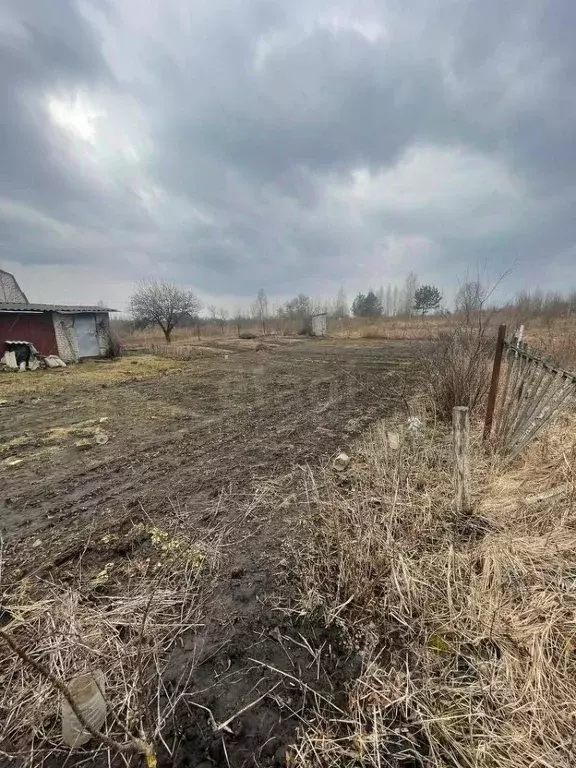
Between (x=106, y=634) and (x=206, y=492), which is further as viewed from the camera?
(x=206, y=492)

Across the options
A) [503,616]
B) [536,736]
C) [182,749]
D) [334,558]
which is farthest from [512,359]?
[182,749]

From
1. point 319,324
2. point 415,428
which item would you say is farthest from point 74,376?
point 319,324

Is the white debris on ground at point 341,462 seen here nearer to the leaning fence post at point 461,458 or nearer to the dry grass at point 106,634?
the leaning fence post at point 461,458

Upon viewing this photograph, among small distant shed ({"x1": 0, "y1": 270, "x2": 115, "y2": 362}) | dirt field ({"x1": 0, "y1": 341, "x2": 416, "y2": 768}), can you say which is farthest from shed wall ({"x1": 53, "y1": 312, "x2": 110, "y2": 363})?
dirt field ({"x1": 0, "y1": 341, "x2": 416, "y2": 768})

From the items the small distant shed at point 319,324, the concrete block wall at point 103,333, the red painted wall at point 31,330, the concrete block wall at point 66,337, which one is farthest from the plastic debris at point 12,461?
the small distant shed at point 319,324

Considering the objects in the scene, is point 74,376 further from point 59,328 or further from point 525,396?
point 525,396

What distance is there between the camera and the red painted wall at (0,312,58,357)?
14.1m

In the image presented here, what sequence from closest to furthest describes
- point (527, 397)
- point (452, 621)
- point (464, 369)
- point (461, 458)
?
point (452, 621) < point (461, 458) < point (527, 397) < point (464, 369)

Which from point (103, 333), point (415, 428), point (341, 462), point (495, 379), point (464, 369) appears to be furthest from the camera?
point (103, 333)

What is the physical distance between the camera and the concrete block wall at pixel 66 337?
1591 centimetres

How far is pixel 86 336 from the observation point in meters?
17.3

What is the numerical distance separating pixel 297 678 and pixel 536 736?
106cm

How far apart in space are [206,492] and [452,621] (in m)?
2.60

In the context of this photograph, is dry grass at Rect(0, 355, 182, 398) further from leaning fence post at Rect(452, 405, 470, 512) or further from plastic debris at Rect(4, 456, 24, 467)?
leaning fence post at Rect(452, 405, 470, 512)
